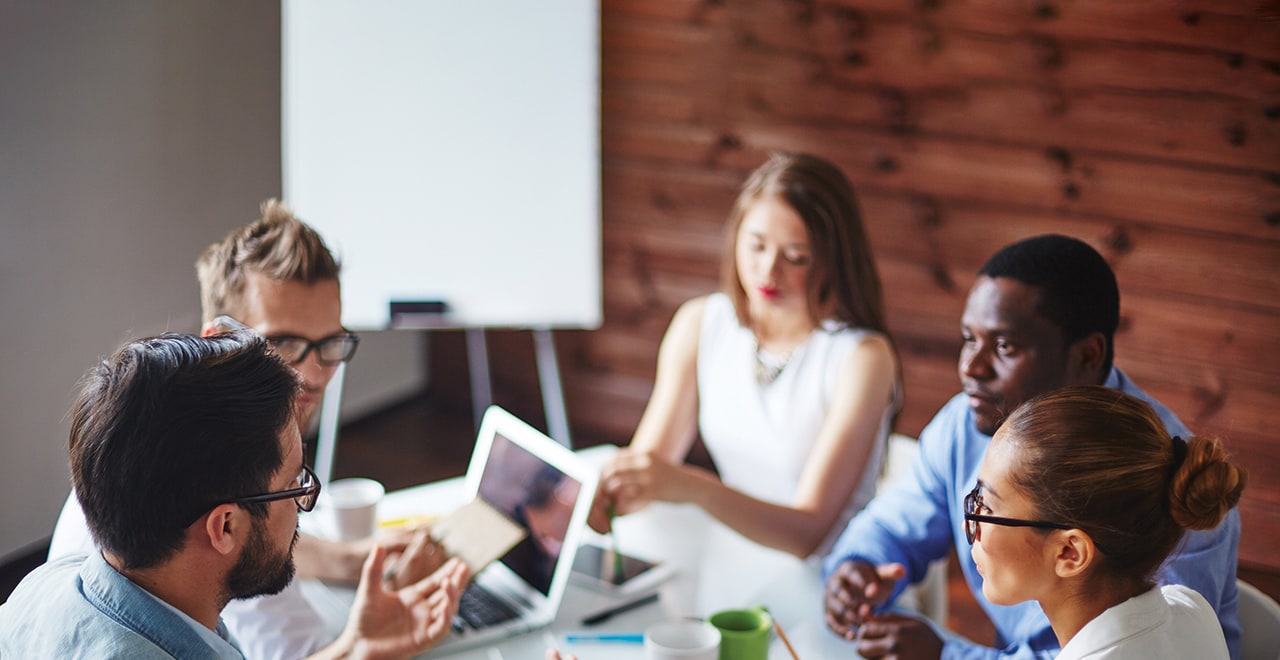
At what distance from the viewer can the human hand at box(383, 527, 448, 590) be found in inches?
60.9

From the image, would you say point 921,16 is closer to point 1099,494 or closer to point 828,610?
point 828,610

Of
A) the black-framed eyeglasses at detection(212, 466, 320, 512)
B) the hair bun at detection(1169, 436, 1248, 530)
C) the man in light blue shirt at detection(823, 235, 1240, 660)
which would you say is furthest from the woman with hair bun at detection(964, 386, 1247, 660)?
the black-framed eyeglasses at detection(212, 466, 320, 512)

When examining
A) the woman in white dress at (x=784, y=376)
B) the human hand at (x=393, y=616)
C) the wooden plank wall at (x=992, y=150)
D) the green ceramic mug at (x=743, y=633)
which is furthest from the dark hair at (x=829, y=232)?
the wooden plank wall at (x=992, y=150)

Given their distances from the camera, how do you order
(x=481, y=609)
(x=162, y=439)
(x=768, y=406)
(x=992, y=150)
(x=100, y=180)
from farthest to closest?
(x=992, y=150)
(x=100, y=180)
(x=768, y=406)
(x=481, y=609)
(x=162, y=439)

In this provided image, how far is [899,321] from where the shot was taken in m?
3.41

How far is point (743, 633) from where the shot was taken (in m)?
1.32

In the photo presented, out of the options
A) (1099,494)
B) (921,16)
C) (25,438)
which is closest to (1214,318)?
(921,16)

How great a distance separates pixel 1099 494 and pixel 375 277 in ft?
6.80

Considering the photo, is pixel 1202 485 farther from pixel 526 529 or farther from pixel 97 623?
pixel 97 623

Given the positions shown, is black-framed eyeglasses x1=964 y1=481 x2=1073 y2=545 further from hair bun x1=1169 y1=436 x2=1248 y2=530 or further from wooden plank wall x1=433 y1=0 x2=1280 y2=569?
wooden plank wall x1=433 y1=0 x2=1280 y2=569

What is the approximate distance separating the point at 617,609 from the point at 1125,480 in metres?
0.73

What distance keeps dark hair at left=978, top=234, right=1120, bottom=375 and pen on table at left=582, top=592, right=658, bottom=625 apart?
→ 67 centimetres

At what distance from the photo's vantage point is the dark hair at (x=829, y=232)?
6.63ft

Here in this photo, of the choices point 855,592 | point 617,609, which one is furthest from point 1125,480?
point 617,609
